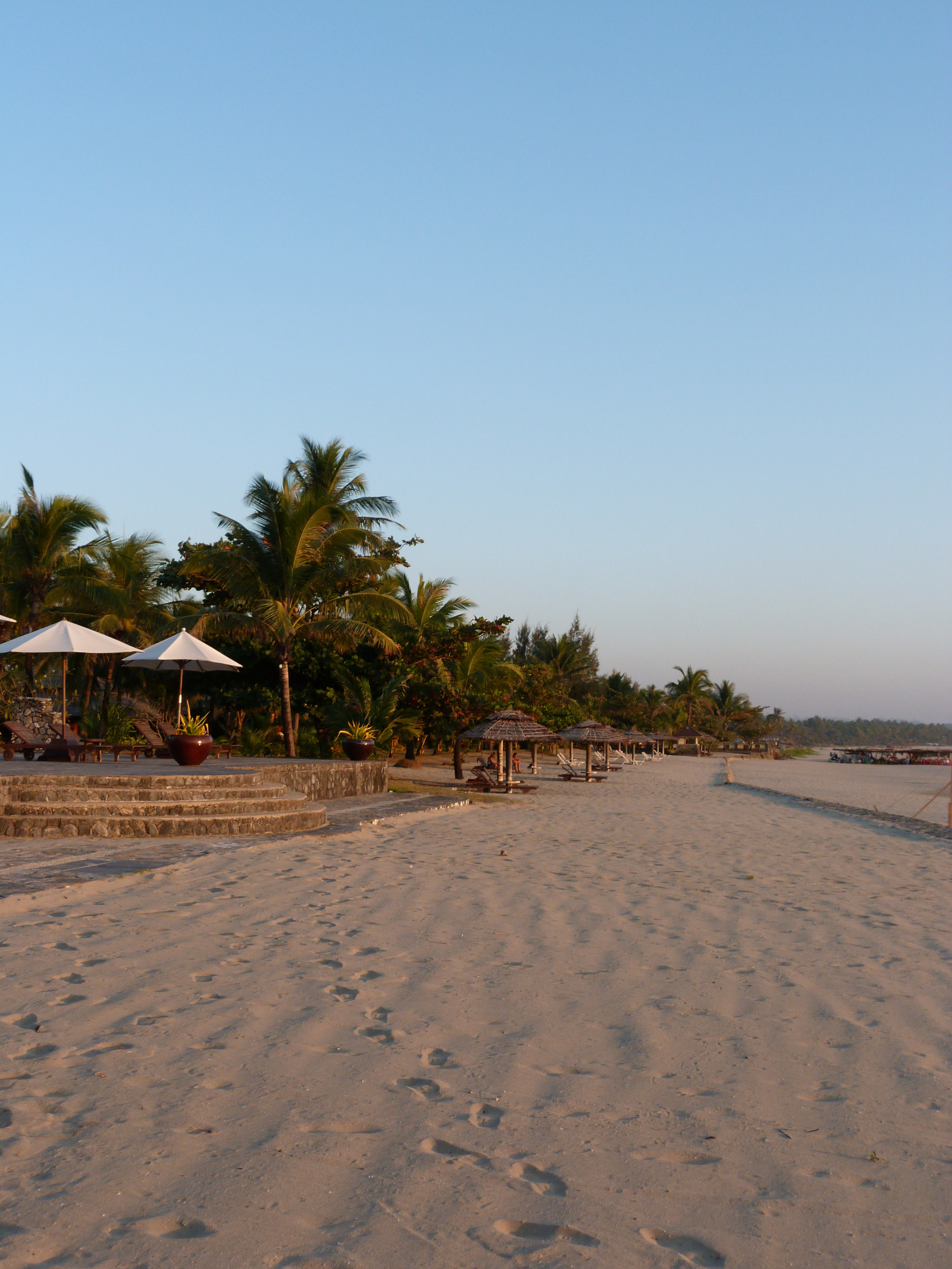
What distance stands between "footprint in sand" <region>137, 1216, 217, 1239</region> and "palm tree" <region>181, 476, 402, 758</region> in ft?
50.1

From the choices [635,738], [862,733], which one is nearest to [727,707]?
[635,738]

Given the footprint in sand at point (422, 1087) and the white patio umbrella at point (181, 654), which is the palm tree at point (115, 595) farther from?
the footprint in sand at point (422, 1087)

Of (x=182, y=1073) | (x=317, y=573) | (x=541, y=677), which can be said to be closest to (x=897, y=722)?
(x=541, y=677)

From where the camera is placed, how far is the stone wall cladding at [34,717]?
18812mm

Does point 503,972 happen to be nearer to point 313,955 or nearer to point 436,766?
point 313,955

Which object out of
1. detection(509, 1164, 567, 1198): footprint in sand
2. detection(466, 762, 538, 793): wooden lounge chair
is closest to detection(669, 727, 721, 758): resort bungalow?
detection(466, 762, 538, 793): wooden lounge chair

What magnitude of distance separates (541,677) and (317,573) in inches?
589

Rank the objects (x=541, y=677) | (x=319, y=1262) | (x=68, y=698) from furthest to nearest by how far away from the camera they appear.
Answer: (x=541, y=677), (x=68, y=698), (x=319, y=1262)

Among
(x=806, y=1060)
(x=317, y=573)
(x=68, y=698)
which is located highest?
(x=317, y=573)

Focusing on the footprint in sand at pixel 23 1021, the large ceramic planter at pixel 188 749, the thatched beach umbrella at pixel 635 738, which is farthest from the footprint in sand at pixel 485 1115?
the thatched beach umbrella at pixel 635 738

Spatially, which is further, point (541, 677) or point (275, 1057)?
point (541, 677)

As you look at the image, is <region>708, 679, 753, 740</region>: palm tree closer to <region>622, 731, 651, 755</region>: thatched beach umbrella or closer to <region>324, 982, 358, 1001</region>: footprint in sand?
<region>622, 731, 651, 755</region>: thatched beach umbrella

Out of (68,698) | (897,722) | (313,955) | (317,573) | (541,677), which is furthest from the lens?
(897,722)

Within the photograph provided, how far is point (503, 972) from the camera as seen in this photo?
189 inches
